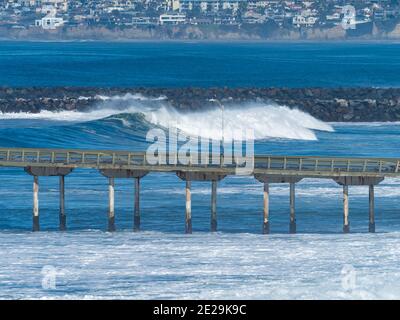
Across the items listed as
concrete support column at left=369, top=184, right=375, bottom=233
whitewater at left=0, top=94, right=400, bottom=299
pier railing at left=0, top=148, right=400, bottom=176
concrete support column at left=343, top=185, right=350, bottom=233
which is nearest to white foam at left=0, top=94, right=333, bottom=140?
whitewater at left=0, top=94, right=400, bottom=299

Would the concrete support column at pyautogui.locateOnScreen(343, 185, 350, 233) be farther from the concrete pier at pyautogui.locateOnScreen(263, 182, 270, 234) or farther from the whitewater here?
the concrete pier at pyautogui.locateOnScreen(263, 182, 270, 234)

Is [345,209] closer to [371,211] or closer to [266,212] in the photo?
[371,211]

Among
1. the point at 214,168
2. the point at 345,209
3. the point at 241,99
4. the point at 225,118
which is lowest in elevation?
the point at 241,99

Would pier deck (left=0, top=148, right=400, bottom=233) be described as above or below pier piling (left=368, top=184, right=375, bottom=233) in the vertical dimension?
above

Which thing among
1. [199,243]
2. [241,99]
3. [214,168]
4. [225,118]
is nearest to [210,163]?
[214,168]

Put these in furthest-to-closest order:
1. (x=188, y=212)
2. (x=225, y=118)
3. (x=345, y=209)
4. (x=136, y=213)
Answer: (x=225, y=118), (x=136, y=213), (x=345, y=209), (x=188, y=212)

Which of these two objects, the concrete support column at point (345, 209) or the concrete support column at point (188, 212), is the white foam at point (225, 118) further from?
the concrete support column at point (188, 212)

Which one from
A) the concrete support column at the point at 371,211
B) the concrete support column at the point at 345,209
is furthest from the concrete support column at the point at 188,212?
the concrete support column at the point at 371,211

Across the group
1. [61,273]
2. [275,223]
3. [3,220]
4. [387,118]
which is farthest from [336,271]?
[387,118]
